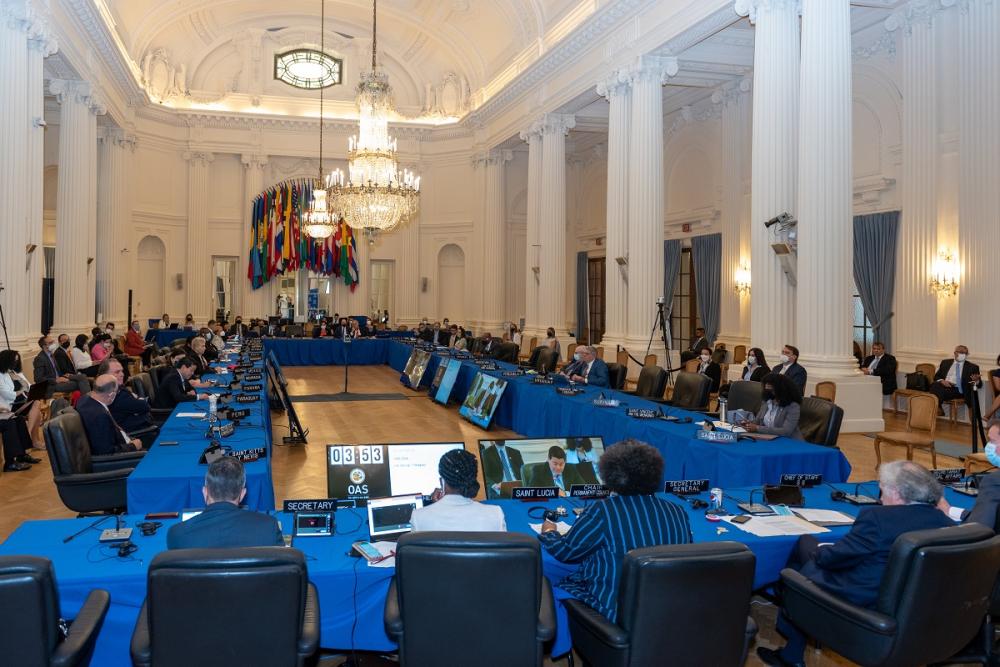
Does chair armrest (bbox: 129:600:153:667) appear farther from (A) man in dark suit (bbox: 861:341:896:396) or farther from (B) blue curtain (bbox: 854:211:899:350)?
(B) blue curtain (bbox: 854:211:899:350)

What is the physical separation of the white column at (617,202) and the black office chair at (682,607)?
11516mm

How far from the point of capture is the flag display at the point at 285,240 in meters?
22.9

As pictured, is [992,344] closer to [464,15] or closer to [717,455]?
[717,455]

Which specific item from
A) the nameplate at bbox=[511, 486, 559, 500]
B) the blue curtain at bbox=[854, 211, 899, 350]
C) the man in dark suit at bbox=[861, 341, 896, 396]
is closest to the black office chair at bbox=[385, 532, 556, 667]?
the nameplate at bbox=[511, 486, 559, 500]

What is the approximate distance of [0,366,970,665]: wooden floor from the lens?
19.6ft

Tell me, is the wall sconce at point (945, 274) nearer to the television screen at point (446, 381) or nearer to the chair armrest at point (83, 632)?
the television screen at point (446, 381)

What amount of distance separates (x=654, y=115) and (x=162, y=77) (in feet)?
50.2

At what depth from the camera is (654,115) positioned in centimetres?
1300

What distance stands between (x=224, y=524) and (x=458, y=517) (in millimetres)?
867

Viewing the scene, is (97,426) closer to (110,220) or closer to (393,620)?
(393,620)

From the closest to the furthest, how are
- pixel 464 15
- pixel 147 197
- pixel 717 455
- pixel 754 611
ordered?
pixel 754 611
pixel 717 455
pixel 464 15
pixel 147 197

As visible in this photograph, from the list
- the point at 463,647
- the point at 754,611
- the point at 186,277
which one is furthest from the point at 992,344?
the point at 186,277

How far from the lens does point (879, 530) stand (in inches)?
114

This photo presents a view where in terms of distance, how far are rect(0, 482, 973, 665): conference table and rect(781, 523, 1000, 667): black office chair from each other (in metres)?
0.58
